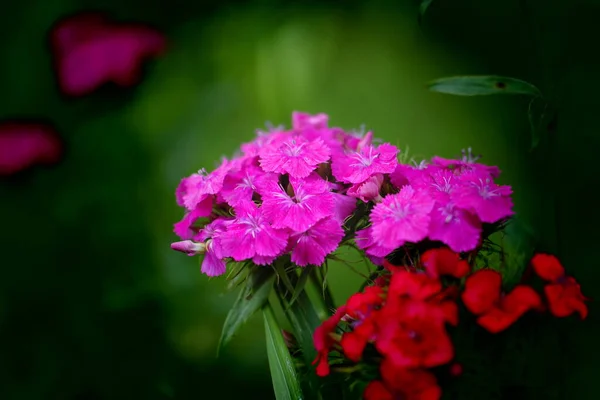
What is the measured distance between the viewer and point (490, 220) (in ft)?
2.23

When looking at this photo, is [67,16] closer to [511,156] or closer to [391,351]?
[511,156]

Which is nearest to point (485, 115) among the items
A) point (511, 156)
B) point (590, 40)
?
point (511, 156)

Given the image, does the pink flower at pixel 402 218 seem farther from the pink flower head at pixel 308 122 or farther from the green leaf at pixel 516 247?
the pink flower head at pixel 308 122

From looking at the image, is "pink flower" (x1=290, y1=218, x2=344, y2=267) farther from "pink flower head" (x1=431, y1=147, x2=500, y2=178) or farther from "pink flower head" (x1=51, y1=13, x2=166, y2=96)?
"pink flower head" (x1=51, y1=13, x2=166, y2=96)

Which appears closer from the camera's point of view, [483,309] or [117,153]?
[483,309]

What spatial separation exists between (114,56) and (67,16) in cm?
15

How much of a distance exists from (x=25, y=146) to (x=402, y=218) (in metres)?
0.89

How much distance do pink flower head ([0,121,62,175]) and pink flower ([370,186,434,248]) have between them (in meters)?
0.84

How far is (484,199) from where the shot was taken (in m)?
0.70

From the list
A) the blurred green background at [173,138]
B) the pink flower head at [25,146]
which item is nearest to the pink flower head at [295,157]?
the blurred green background at [173,138]

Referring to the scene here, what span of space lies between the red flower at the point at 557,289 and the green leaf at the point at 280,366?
1.05ft

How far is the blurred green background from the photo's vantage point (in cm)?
129

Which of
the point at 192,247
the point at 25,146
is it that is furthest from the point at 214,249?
the point at 25,146

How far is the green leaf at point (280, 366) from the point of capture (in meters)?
0.76
